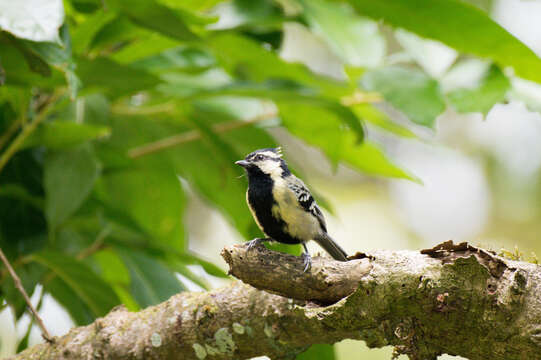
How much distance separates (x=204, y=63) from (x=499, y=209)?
6.87 metres

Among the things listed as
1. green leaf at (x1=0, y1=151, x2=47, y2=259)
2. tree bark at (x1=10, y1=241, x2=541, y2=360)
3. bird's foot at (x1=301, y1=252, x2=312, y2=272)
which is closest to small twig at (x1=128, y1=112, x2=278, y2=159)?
green leaf at (x1=0, y1=151, x2=47, y2=259)

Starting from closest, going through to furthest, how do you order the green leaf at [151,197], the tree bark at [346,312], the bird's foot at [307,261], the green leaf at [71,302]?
1. the tree bark at [346,312]
2. the bird's foot at [307,261]
3. the green leaf at [71,302]
4. the green leaf at [151,197]

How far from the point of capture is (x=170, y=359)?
6.39ft

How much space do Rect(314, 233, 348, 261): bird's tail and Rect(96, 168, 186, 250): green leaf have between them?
0.89 metres

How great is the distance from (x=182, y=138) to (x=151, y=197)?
340mm

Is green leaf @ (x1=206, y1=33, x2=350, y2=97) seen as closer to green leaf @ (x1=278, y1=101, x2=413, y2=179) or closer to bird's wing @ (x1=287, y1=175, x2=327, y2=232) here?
green leaf @ (x1=278, y1=101, x2=413, y2=179)

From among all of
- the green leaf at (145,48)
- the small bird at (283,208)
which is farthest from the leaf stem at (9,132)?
the small bird at (283,208)

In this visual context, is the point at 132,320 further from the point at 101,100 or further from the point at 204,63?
the point at 204,63

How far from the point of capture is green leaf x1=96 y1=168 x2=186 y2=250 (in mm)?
3084

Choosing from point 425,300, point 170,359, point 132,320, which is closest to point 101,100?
point 132,320

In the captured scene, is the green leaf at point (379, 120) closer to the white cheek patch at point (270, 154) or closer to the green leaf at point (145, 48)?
the white cheek patch at point (270, 154)

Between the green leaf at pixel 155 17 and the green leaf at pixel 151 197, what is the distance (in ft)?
3.17

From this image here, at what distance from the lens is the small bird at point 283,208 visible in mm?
2363

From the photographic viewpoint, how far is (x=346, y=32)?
2889 millimetres
